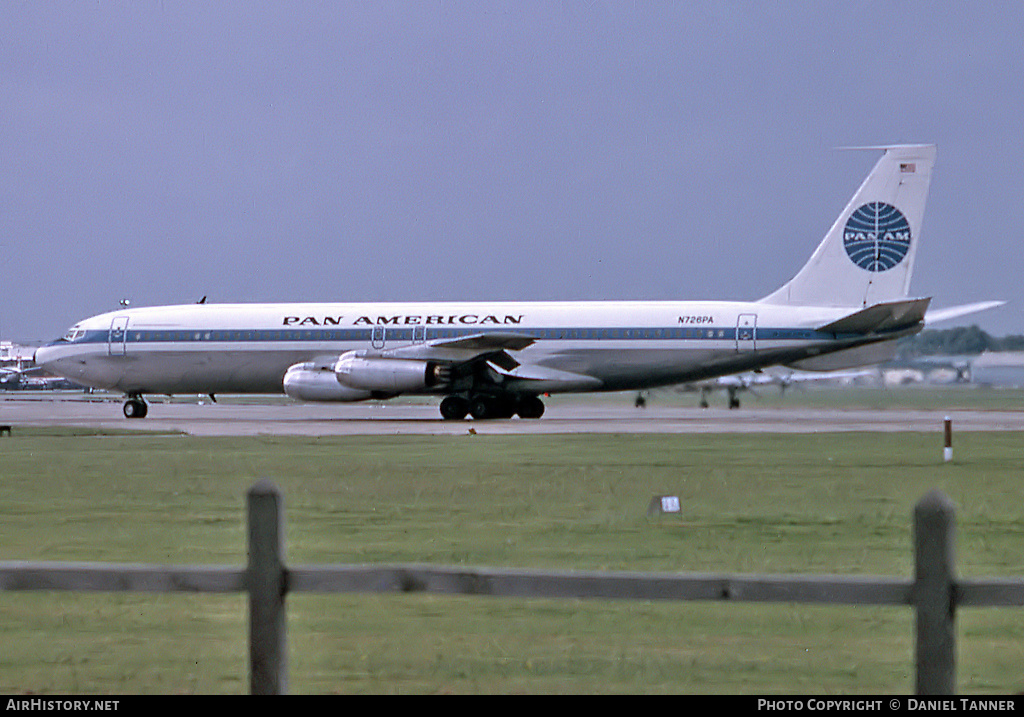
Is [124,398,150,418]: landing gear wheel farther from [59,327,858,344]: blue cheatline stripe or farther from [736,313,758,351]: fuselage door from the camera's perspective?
[736,313,758,351]: fuselage door

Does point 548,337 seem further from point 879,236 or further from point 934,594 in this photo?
point 934,594

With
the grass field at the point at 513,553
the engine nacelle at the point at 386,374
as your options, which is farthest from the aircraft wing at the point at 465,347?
the grass field at the point at 513,553

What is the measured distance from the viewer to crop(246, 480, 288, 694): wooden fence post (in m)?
5.70

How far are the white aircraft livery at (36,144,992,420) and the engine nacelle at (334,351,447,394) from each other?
4 centimetres

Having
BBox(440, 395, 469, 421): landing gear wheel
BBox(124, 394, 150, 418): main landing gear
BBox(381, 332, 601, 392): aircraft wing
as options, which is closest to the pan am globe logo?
BBox(381, 332, 601, 392): aircraft wing

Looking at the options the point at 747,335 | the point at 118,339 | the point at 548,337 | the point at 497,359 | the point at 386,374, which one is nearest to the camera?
the point at 747,335

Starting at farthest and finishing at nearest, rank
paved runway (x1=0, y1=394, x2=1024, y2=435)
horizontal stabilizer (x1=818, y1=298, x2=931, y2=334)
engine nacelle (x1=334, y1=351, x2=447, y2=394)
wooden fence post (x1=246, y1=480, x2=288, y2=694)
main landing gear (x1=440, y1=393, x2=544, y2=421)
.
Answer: main landing gear (x1=440, y1=393, x2=544, y2=421) → engine nacelle (x1=334, y1=351, x2=447, y2=394) → horizontal stabilizer (x1=818, y1=298, x2=931, y2=334) → paved runway (x1=0, y1=394, x2=1024, y2=435) → wooden fence post (x1=246, y1=480, x2=288, y2=694)

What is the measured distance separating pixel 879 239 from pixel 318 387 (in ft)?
53.0

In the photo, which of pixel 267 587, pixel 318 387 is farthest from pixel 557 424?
pixel 267 587

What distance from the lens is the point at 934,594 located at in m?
5.28

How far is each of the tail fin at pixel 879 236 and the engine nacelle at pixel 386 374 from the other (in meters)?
9.87

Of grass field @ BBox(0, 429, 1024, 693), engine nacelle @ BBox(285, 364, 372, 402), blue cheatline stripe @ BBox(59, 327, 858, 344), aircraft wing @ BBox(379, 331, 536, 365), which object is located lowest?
grass field @ BBox(0, 429, 1024, 693)

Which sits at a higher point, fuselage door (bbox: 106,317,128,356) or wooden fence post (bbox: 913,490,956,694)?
fuselage door (bbox: 106,317,128,356)

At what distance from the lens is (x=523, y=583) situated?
565cm
